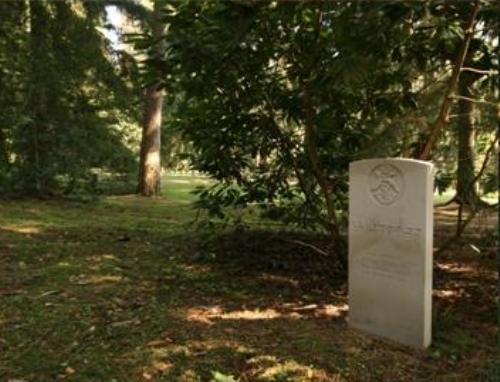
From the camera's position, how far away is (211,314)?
522 centimetres

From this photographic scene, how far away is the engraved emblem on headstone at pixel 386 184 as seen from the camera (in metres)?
4.69

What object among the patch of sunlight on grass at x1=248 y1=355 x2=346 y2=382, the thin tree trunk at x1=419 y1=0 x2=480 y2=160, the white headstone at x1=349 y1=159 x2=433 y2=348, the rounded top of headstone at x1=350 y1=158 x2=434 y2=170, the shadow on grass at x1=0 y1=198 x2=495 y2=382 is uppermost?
the thin tree trunk at x1=419 y1=0 x2=480 y2=160

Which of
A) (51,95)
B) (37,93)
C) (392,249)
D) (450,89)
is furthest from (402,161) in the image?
(51,95)

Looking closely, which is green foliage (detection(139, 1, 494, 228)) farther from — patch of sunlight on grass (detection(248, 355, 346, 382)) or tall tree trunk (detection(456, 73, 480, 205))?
patch of sunlight on grass (detection(248, 355, 346, 382))

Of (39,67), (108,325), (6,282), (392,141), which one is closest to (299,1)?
(392,141)

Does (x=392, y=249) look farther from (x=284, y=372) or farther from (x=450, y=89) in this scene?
(x=450, y=89)

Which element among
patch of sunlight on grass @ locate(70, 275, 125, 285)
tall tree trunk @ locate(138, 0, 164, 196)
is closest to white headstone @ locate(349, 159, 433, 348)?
patch of sunlight on grass @ locate(70, 275, 125, 285)

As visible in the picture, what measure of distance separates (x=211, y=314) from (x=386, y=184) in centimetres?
185

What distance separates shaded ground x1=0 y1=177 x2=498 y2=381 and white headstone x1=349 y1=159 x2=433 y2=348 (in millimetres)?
199

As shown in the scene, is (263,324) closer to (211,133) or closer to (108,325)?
(108,325)

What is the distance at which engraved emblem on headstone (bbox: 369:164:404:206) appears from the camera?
15.4ft

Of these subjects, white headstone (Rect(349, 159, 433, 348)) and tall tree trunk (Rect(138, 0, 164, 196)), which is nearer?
white headstone (Rect(349, 159, 433, 348))

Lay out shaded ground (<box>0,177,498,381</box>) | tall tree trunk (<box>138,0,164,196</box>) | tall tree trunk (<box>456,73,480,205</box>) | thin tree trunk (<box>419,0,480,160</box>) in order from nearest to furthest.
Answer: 1. shaded ground (<box>0,177,498,381</box>)
2. thin tree trunk (<box>419,0,480,160</box>)
3. tall tree trunk (<box>456,73,480,205</box>)
4. tall tree trunk (<box>138,0,164,196</box>)

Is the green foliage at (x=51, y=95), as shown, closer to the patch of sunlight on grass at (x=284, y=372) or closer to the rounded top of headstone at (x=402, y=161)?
the rounded top of headstone at (x=402, y=161)
